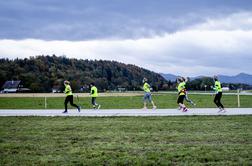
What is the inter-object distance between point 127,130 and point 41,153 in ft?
13.7

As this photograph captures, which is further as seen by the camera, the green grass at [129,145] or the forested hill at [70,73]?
the forested hill at [70,73]

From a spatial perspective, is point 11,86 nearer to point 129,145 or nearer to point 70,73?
point 70,73

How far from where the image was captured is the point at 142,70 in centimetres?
15450

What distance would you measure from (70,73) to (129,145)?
11351cm

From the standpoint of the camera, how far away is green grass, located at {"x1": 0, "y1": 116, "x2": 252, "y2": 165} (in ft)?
24.2

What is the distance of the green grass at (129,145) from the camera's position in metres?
7.37

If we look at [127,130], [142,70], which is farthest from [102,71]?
[127,130]

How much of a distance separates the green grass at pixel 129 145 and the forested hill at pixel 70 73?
89.6m

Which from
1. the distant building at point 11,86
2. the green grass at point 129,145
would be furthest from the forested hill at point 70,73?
the green grass at point 129,145

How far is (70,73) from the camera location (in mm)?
121312

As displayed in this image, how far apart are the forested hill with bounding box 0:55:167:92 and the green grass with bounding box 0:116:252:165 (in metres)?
89.6

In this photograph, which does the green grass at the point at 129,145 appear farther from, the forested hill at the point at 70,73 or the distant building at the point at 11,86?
the distant building at the point at 11,86

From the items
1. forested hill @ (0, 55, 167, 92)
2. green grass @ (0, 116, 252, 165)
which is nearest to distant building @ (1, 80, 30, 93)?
forested hill @ (0, 55, 167, 92)

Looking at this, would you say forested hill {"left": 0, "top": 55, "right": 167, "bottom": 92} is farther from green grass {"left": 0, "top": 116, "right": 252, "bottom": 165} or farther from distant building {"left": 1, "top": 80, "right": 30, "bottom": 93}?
green grass {"left": 0, "top": 116, "right": 252, "bottom": 165}
